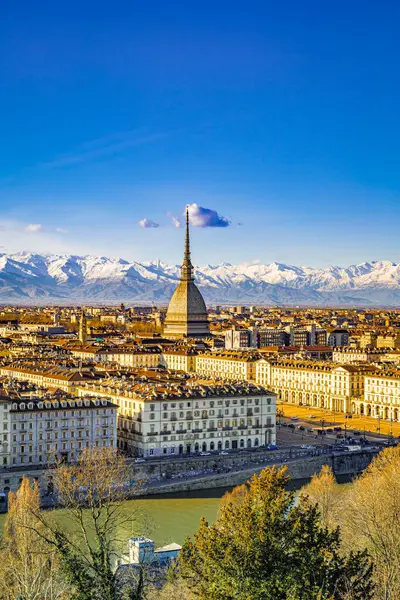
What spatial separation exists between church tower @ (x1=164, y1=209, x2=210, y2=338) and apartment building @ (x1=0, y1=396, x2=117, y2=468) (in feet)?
266

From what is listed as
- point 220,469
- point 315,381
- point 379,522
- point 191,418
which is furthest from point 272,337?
point 379,522

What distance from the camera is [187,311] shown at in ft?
429

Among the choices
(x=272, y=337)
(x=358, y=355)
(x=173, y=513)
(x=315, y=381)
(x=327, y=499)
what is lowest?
(x=173, y=513)

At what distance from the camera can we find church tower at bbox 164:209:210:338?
429 ft

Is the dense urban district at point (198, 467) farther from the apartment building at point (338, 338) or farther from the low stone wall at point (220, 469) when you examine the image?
the apartment building at point (338, 338)

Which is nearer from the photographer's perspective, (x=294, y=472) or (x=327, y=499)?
(x=327, y=499)

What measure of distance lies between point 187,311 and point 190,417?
79334 millimetres

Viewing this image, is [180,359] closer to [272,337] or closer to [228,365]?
[228,365]

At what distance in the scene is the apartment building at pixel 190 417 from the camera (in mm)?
50500

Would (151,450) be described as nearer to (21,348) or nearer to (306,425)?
(306,425)

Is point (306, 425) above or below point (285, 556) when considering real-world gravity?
below

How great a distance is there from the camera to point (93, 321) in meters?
188

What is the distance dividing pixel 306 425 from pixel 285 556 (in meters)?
49.6

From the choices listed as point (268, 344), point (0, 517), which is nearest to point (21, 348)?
point (268, 344)
